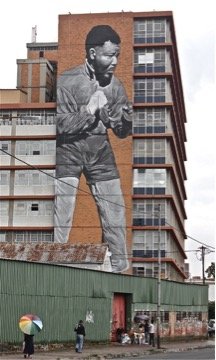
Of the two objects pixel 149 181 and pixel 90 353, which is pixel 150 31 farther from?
pixel 90 353

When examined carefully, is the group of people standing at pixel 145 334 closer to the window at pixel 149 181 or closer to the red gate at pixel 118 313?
the red gate at pixel 118 313

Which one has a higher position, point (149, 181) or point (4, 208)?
point (149, 181)

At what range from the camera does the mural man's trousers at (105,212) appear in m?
85.2

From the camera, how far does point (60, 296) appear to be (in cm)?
3703

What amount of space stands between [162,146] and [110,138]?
620 centimetres

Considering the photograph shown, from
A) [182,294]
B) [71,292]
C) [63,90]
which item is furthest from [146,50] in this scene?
[71,292]

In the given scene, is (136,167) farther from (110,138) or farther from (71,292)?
(71,292)

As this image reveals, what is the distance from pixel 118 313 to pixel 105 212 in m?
41.3

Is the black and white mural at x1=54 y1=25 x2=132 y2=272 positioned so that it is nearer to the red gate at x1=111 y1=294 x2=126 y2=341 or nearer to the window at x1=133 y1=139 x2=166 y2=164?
the window at x1=133 y1=139 x2=166 y2=164

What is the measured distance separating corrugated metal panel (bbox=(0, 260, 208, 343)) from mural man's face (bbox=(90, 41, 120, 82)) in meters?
44.8

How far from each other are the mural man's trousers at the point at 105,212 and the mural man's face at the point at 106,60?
12.8 meters

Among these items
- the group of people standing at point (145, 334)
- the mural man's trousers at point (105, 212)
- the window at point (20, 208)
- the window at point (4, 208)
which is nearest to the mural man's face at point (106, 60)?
the mural man's trousers at point (105, 212)

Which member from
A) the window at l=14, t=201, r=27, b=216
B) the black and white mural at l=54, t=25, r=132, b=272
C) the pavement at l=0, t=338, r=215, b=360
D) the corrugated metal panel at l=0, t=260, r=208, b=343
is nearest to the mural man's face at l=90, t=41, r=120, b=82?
the black and white mural at l=54, t=25, r=132, b=272

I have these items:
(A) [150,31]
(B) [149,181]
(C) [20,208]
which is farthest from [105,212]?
(A) [150,31]
